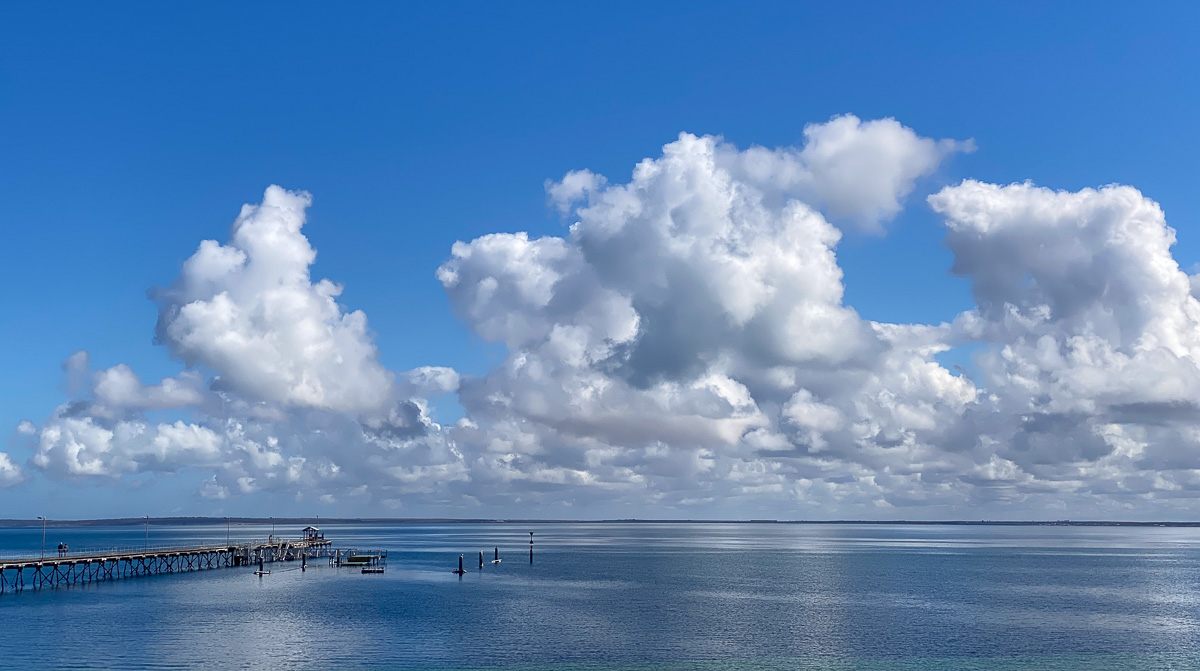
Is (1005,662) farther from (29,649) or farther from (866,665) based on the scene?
(29,649)

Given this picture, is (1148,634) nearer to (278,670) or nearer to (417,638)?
(417,638)

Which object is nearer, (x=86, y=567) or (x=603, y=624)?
(x=603, y=624)

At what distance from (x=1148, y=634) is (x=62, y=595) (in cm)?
13542

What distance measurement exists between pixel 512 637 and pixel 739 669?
24982 mm

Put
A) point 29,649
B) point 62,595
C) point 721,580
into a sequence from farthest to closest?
point 721,580
point 62,595
point 29,649

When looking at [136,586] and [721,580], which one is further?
[721,580]

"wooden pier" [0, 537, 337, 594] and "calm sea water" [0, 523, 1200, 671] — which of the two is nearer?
"calm sea water" [0, 523, 1200, 671]

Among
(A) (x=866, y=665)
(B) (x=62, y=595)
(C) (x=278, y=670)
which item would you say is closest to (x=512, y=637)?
(C) (x=278, y=670)

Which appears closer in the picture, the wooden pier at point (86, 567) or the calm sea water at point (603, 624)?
the calm sea water at point (603, 624)

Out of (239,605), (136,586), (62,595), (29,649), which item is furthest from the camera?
(136,586)

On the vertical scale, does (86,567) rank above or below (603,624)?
above

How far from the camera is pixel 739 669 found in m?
78.1

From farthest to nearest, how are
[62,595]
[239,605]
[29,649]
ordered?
[62,595], [239,605], [29,649]

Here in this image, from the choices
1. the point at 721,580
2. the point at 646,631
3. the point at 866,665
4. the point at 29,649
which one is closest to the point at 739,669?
the point at 866,665
